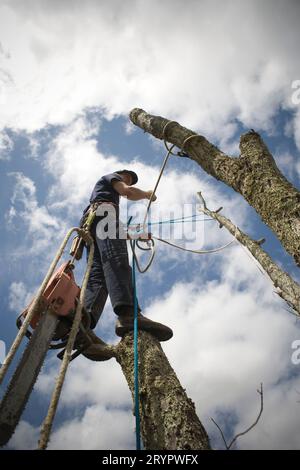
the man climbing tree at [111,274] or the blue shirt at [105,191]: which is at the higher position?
the blue shirt at [105,191]

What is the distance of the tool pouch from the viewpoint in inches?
112

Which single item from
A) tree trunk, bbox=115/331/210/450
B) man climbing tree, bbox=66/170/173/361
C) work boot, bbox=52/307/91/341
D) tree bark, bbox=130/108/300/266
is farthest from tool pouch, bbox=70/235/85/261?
tree bark, bbox=130/108/300/266

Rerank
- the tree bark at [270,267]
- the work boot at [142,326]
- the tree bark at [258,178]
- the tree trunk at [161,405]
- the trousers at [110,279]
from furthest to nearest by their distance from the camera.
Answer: the tree bark at [270,267] < the trousers at [110,279] < the work boot at [142,326] < the tree bark at [258,178] < the tree trunk at [161,405]

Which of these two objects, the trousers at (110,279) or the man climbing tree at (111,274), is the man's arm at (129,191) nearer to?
the man climbing tree at (111,274)

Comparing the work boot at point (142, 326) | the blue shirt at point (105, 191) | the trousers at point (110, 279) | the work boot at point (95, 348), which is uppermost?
the blue shirt at point (105, 191)

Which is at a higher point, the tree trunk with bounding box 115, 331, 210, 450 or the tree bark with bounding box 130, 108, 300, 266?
the tree bark with bounding box 130, 108, 300, 266

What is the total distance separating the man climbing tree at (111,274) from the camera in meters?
2.46

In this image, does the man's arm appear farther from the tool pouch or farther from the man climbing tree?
the tool pouch

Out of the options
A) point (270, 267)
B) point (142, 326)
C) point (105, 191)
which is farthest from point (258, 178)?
point (270, 267)

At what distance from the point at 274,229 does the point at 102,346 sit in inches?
63.3

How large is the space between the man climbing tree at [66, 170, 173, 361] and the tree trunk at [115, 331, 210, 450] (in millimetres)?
202

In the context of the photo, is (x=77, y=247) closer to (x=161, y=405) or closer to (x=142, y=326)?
(x=142, y=326)

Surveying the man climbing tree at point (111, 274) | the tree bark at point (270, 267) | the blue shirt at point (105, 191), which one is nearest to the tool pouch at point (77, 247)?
the man climbing tree at point (111, 274)
